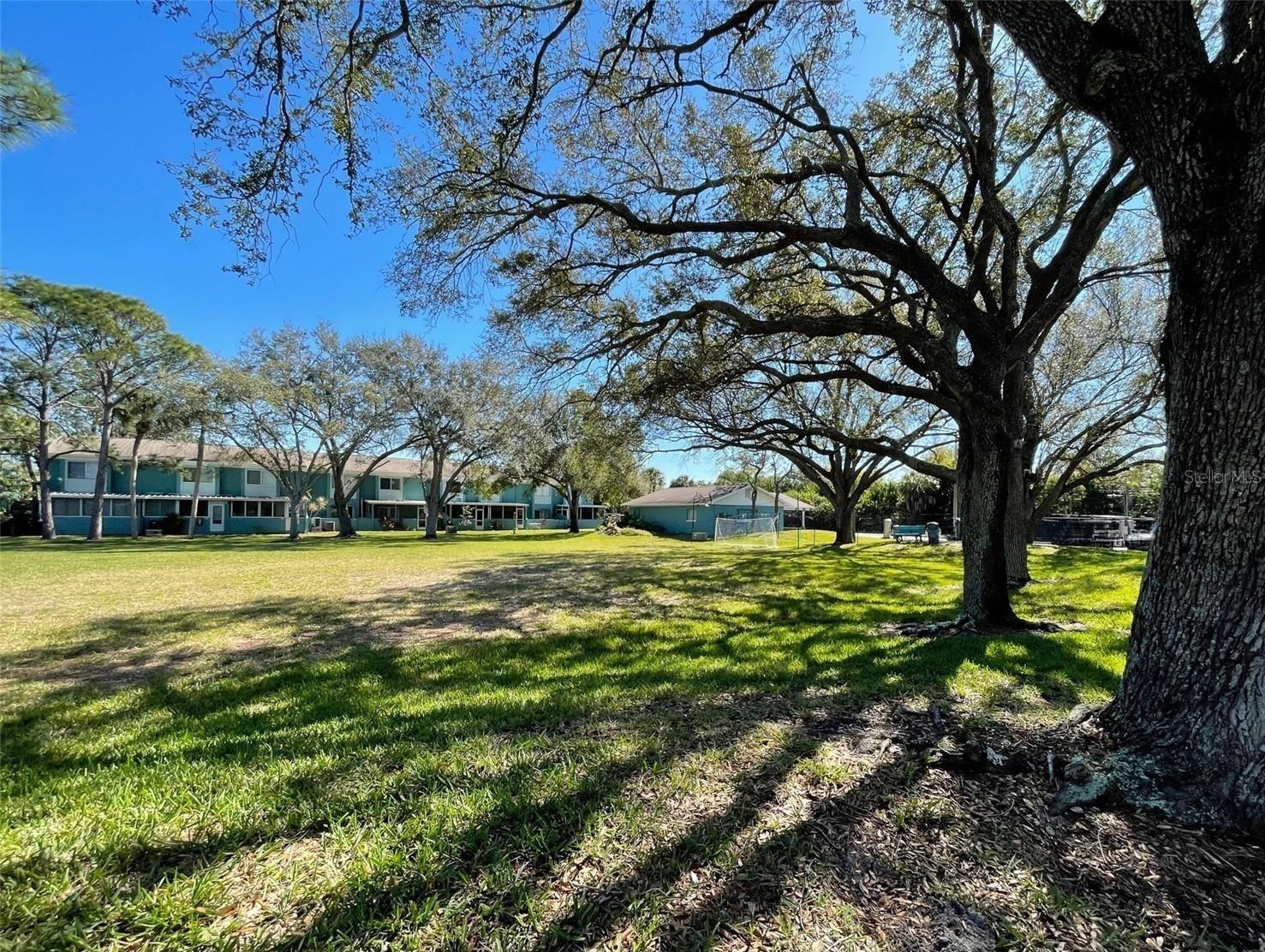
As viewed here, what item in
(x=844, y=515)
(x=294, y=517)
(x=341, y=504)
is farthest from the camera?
(x=341, y=504)

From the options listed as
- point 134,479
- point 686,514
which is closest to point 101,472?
point 134,479

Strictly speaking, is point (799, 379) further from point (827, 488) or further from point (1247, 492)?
point (827, 488)

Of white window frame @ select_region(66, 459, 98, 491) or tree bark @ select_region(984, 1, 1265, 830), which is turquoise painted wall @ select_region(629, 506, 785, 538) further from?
white window frame @ select_region(66, 459, 98, 491)

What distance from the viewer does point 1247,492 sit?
2488mm

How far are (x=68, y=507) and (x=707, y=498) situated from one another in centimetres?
4159

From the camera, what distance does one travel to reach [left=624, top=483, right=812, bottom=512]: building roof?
41.0 metres

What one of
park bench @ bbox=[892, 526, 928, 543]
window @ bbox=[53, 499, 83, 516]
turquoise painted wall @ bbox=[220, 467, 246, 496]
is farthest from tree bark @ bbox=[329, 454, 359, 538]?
park bench @ bbox=[892, 526, 928, 543]

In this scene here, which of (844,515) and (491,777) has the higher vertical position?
(844,515)

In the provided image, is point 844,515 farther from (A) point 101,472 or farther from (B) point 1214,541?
(A) point 101,472

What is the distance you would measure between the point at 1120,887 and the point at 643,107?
8197 mm

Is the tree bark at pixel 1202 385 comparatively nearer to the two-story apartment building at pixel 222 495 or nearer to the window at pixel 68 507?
the two-story apartment building at pixel 222 495

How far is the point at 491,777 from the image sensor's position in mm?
2881

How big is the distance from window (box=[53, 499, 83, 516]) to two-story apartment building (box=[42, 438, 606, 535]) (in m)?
0.05

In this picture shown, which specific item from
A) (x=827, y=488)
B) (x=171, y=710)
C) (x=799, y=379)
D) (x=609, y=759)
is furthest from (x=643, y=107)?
(x=827, y=488)
